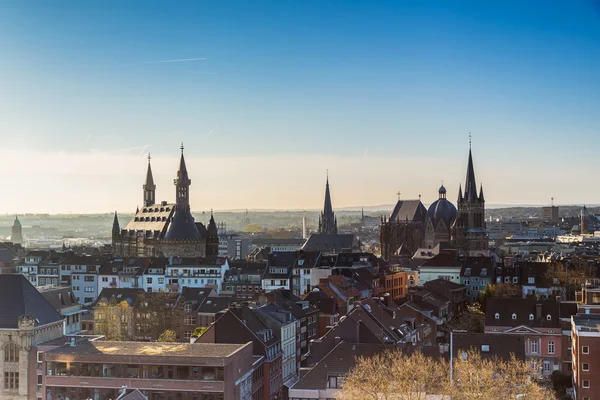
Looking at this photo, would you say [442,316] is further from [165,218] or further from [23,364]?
[165,218]

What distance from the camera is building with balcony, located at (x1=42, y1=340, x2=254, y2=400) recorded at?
158 feet

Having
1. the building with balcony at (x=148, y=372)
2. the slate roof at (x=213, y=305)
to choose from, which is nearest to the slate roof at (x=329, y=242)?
the slate roof at (x=213, y=305)

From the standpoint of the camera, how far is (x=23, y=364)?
55000 mm

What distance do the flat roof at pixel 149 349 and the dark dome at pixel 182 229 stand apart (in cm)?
7604

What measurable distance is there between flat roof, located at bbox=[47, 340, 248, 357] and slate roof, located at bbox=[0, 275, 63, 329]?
17.4 ft

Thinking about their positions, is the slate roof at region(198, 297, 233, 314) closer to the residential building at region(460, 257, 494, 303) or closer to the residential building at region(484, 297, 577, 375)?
the residential building at region(484, 297, 577, 375)

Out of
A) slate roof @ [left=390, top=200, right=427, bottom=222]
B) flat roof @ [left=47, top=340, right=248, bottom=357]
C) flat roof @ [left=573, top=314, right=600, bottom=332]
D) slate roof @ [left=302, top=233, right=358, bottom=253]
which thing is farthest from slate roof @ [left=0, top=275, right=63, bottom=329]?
slate roof @ [left=390, top=200, right=427, bottom=222]

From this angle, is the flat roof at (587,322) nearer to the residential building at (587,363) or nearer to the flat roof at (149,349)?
the residential building at (587,363)

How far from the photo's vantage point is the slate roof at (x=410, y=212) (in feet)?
526

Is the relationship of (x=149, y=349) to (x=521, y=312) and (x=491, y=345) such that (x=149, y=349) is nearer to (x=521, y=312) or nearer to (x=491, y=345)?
(x=491, y=345)

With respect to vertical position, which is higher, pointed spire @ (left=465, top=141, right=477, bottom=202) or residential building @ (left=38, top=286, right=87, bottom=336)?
pointed spire @ (left=465, top=141, right=477, bottom=202)

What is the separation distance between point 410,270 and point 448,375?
2842 inches

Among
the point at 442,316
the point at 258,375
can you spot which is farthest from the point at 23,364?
the point at 442,316

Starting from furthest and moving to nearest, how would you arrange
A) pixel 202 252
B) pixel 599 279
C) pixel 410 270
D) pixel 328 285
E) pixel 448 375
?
1. pixel 202 252
2. pixel 410 270
3. pixel 599 279
4. pixel 328 285
5. pixel 448 375
